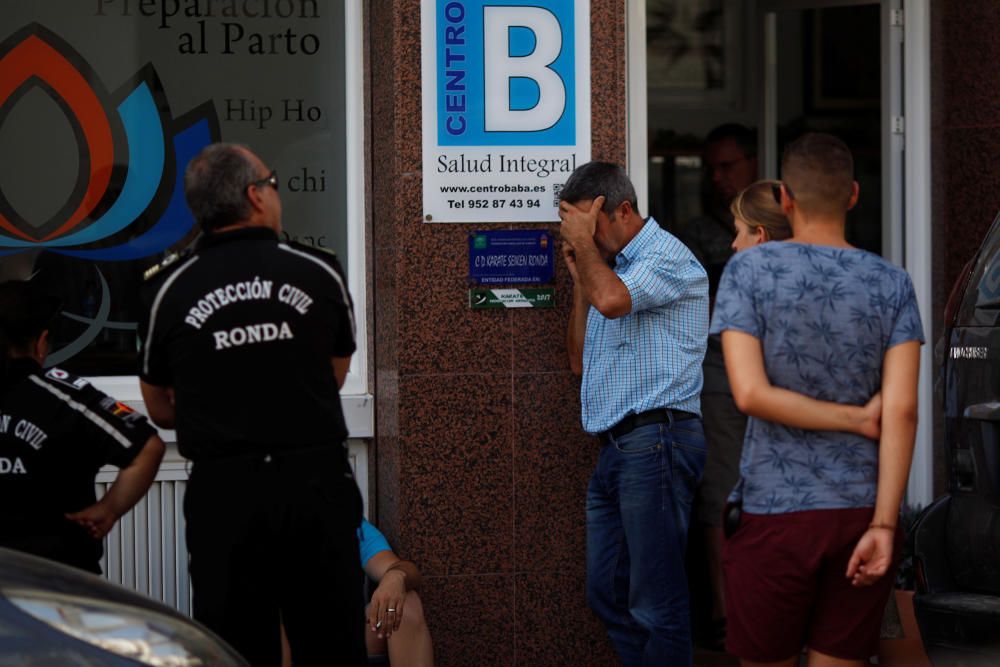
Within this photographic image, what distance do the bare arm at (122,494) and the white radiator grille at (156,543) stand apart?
5.81 ft

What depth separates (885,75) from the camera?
718cm

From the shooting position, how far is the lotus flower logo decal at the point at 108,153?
6262 mm

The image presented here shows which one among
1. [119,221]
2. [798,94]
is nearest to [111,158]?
[119,221]

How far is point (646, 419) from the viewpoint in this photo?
5.11m

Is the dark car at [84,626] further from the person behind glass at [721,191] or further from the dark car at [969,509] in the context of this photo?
the person behind glass at [721,191]

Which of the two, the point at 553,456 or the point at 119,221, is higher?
the point at 119,221

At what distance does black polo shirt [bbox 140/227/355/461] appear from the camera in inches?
160

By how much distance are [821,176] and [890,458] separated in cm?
72

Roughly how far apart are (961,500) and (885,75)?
322cm

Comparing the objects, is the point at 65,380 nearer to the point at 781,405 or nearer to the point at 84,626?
the point at 84,626

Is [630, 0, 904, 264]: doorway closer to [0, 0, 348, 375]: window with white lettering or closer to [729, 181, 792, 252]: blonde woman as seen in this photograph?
[0, 0, 348, 375]: window with white lettering

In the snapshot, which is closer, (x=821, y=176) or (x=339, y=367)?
(x=821, y=176)

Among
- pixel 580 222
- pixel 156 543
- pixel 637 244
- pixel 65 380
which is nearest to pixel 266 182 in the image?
pixel 65 380

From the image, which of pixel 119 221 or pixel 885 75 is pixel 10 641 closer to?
pixel 119 221
